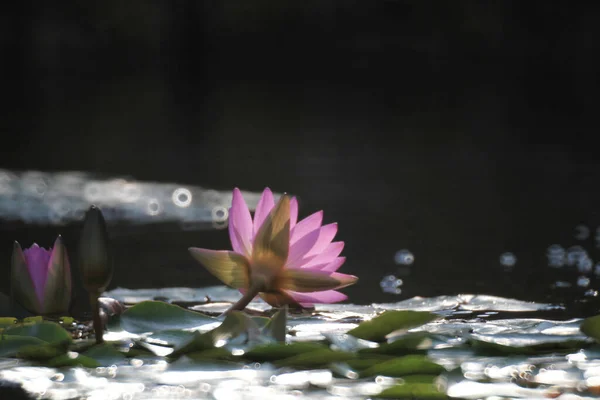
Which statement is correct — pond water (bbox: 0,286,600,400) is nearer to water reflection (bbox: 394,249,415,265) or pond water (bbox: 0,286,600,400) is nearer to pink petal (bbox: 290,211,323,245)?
pink petal (bbox: 290,211,323,245)

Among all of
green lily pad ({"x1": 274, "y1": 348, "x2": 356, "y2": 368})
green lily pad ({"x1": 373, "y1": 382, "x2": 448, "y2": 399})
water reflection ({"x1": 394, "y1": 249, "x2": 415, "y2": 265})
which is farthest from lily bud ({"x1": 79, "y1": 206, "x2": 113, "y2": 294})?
water reflection ({"x1": 394, "y1": 249, "x2": 415, "y2": 265})

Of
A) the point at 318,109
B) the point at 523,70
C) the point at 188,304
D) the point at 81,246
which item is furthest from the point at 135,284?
the point at 523,70

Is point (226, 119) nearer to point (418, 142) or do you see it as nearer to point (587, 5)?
point (418, 142)

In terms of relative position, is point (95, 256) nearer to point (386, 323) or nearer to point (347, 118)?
point (386, 323)

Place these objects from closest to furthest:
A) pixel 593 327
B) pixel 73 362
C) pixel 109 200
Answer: pixel 73 362 → pixel 593 327 → pixel 109 200

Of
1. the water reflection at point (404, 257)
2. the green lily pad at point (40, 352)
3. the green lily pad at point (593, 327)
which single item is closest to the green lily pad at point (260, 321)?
the green lily pad at point (40, 352)

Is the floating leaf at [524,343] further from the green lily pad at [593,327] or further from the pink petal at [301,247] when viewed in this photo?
the pink petal at [301,247]

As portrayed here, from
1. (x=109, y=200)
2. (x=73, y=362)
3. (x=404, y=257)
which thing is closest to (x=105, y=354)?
(x=73, y=362)
